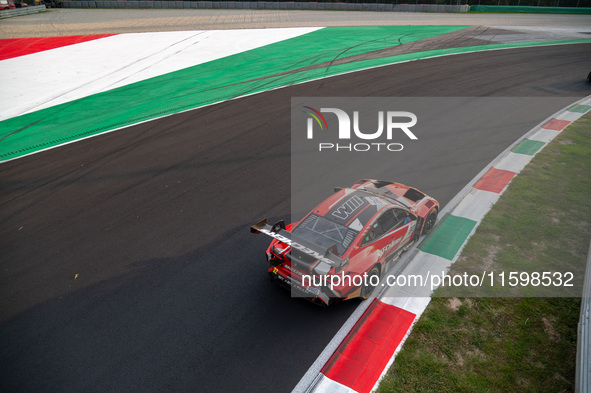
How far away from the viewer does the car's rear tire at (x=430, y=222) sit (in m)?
8.96

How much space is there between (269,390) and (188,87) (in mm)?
17985

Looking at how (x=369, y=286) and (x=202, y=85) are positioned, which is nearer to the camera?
(x=369, y=286)

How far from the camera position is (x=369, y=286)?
7344mm

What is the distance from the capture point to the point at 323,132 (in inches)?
582

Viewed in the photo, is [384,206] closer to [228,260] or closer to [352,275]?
[352,275]

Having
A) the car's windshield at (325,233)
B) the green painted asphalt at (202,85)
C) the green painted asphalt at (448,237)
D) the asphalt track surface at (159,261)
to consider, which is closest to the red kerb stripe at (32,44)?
the green painted asphalt at (202,85)

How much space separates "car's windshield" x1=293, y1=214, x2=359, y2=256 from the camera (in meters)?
7.05

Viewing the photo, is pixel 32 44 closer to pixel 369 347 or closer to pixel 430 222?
pixel 430 222

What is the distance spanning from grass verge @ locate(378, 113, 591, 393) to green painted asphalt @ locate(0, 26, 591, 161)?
14.0m

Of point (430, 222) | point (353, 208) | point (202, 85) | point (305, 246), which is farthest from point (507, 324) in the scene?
point (202, 85)

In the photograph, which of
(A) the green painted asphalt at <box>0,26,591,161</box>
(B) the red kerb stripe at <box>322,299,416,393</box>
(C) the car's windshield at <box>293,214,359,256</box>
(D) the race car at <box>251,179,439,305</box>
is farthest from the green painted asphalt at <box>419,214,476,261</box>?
(A) the green painted asphalt at <box>0,26,591,161</box>

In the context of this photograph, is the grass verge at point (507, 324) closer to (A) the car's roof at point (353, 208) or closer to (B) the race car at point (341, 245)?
(B) the race car at point (341, 245)

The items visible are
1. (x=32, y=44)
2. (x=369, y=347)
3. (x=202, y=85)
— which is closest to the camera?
(x=369, y=347)

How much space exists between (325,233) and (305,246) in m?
0.56
